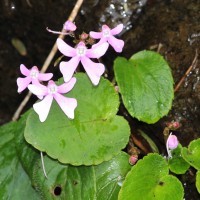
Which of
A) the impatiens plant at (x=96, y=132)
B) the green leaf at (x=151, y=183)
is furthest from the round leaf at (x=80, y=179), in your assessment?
the green leaf at (x=151, y=183)

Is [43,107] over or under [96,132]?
over

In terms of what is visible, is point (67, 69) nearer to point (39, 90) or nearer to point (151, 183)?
point (39, 90)

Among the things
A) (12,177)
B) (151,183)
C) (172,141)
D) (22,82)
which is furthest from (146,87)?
(12,177)

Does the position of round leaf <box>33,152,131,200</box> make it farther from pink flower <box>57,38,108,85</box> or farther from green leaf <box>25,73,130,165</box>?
pink flower <box>57,38,108,85</box>

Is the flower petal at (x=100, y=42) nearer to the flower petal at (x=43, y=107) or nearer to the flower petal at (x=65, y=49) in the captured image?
the flower petal at (x=65, y=49)

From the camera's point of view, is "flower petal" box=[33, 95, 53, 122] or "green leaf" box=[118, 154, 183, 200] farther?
"green leaf" box=[118, 154, 183, 200]

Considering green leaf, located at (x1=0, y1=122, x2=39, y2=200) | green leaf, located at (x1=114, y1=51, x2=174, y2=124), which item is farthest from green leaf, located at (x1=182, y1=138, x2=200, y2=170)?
green leaf, located at (x1=0, y1=122, x2=39, y2=200)
